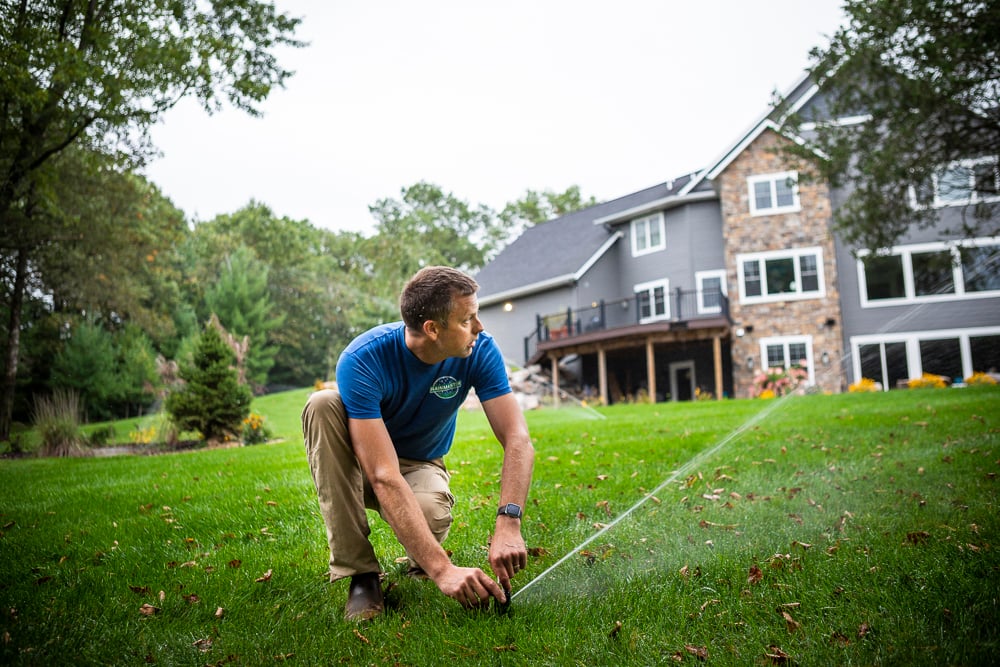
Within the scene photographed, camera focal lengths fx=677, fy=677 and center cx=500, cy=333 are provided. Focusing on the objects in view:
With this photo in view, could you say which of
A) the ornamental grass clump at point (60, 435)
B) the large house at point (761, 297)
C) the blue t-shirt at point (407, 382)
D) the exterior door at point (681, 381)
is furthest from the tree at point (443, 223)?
the blue t-shirt at point (407, 382)

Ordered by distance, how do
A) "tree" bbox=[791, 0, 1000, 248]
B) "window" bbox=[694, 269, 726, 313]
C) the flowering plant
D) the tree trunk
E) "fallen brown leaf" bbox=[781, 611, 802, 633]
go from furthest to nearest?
1. "window" bbox=[694, 269, 726, 313]
2. the flowering plant
3. the tree trunk
4. "tree" bbox=[791, 0, 1000, 248]
5. "fallen brown leaf" bbox=[781, 611, 802, 633]

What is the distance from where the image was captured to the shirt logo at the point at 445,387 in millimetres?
2816

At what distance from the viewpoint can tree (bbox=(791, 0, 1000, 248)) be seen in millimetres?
8977

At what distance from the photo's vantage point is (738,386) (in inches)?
743

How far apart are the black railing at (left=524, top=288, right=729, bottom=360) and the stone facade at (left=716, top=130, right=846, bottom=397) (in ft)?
2.58

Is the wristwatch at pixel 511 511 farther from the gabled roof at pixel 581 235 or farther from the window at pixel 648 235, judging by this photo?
the window at pixel 648 235

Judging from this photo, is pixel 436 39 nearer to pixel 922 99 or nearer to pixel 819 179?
pixel 819 179

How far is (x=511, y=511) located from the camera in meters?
2.48

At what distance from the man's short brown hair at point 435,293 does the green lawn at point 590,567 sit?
1129 mm

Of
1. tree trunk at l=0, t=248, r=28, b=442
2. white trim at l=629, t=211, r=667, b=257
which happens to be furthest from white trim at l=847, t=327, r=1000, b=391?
tree trunk at l=0, t=248, r=28, b=442

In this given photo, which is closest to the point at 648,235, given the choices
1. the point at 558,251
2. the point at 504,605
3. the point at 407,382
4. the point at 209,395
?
the point at 558,251

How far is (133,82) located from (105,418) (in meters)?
17.1

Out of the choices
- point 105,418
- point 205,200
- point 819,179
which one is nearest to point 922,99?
point 819,179

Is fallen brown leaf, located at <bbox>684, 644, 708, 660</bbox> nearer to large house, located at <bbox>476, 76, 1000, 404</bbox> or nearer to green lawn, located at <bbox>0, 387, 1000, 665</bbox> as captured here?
green lawn, located at <bbox>0, 387, 1000, 665</bbox>
